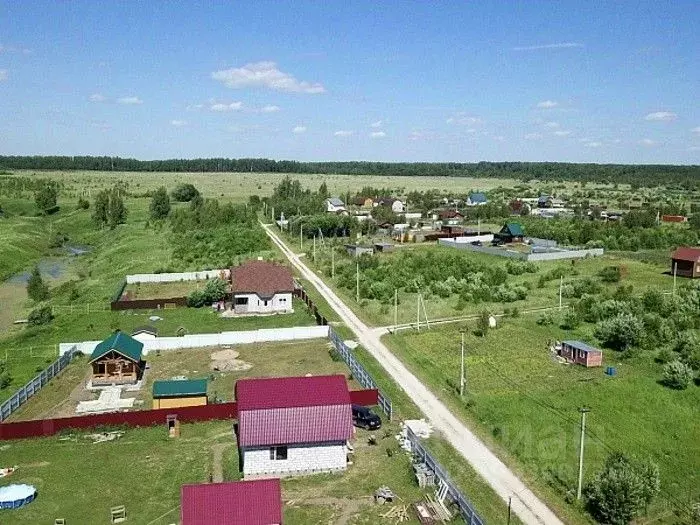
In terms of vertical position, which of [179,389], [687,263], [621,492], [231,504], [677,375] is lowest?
[179,389]

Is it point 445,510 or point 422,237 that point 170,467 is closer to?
point 445,510

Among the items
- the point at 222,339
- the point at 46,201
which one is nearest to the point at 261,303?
the point at 222,339

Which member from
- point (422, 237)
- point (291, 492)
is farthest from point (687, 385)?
point (422, 237)

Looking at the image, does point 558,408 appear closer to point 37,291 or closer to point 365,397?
point 365,397

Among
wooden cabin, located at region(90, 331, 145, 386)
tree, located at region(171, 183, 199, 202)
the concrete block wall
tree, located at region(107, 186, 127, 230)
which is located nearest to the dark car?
the concrete block wall

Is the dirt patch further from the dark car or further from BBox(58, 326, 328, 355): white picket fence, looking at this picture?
the dark car

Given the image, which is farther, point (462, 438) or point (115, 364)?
point (115, 364)
